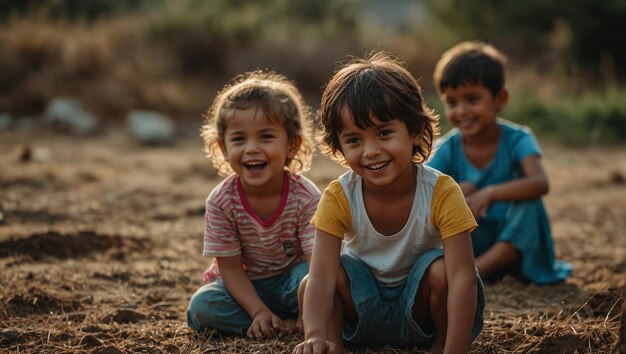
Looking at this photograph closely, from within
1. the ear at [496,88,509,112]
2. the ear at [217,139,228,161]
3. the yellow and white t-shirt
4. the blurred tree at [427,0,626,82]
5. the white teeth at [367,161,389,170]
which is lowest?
the yellow and white t-shirt

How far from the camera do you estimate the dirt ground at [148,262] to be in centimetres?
302

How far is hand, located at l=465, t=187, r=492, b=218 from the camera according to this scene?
4.00 metres

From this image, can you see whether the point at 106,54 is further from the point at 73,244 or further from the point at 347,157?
the point at 347,157

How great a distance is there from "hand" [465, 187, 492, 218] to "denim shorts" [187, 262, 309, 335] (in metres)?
1.19

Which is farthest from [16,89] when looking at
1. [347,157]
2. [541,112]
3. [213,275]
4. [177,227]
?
[347,157]

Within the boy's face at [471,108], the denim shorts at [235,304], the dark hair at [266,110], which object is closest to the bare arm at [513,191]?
Answer: the boy's face at [471,108]

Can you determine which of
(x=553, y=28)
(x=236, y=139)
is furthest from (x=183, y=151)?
(x=553, y=28)

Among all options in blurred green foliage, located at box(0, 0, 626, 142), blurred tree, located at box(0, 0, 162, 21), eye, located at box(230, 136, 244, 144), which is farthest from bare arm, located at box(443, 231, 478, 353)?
blurred tree, located at box(0, 0, 162, 21)

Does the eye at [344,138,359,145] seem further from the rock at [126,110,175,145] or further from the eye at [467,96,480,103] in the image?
the rock at [126,110,175,145]

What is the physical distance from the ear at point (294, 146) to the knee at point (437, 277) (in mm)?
1026

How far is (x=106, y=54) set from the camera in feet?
40.9

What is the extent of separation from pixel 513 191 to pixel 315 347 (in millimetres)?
1950

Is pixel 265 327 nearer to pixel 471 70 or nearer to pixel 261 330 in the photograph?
pixel 261 330

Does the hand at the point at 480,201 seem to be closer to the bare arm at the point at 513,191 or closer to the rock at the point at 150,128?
the bare arm at the point at 513,191
